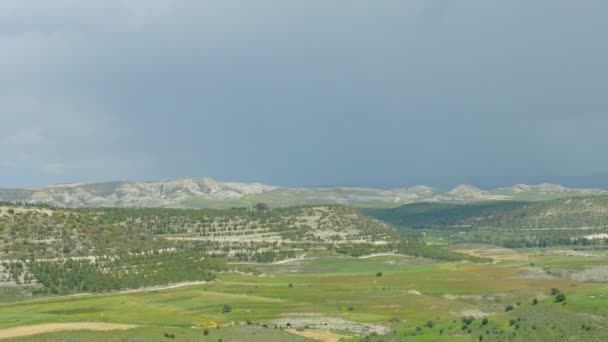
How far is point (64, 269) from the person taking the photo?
140 metres

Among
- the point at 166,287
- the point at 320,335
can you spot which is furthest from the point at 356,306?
the point at 166,287

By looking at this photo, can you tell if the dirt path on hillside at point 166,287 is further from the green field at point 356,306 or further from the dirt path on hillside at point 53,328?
the dirt path on hillside at point 53,328

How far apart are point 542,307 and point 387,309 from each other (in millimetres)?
32032

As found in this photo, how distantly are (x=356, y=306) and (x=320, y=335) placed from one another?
93.1 ft

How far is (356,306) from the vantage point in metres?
121

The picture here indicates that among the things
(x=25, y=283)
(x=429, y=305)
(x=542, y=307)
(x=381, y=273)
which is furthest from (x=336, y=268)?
(x=542, y=307)

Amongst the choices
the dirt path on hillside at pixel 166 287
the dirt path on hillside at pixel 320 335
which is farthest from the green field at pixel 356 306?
the dirt path on hillside at pixel 166 287

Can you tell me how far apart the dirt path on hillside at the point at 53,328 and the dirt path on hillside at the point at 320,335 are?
68.7ft

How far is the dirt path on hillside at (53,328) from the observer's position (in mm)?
82000

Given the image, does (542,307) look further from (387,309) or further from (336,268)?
(336,268)

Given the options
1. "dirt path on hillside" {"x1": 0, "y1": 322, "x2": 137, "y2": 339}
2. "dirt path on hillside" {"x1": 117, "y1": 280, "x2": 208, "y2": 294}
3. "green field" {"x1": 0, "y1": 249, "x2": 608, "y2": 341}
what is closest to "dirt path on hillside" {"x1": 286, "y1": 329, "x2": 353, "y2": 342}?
"green field" {"x1": 0, "y1": 249, "x2": 608, "y2": 341}

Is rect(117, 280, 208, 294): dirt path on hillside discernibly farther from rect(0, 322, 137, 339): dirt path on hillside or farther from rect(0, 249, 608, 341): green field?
rect(0, 322, 137, 339): dirt path on hillside

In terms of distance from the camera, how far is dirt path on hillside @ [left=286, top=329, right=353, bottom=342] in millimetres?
89812

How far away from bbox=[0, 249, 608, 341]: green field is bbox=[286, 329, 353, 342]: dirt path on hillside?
1957mm
